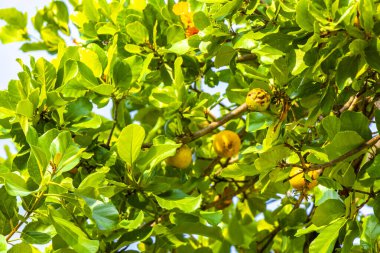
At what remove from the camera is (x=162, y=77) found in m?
1.83

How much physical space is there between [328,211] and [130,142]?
16.7 inches

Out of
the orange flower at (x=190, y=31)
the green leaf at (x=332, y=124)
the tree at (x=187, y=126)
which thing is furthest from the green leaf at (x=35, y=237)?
→ the orange flower at (x=190, y=31)

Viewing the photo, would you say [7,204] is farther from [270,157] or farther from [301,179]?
[301,179]

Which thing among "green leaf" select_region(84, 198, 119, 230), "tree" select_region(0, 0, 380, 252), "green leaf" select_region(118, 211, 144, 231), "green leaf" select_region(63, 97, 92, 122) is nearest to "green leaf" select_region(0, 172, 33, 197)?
"tree" select_region(0, 0, 380, 252)

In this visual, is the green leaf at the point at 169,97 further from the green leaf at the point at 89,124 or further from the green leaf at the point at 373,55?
the green leaf at the point at 373,55

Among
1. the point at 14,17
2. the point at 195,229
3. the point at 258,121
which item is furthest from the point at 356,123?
the point at 14,17

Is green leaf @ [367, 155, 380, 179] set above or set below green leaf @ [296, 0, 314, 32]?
below

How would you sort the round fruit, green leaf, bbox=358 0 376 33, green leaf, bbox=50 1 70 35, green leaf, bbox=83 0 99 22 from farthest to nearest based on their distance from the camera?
green leaf, bbox=50 1 70 35, green leaf, bbox=83 0 99 22, the round fruit, green leaf, bbox=358 0 376 33

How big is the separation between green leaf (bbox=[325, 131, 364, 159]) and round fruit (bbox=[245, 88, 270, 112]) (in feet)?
0.77

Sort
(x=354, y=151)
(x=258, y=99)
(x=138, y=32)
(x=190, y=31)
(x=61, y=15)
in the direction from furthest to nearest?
(x=61, y=15) < (x=190, y=31) < (x=138, y=32) < (x=258, y=99) < (x=354, y=151)

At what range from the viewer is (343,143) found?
1279 mm

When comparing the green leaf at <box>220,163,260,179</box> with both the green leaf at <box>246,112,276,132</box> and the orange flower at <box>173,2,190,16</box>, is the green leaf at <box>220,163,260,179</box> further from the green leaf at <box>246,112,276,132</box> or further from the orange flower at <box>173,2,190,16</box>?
the orange flower at <box>173,2,190,16</box>

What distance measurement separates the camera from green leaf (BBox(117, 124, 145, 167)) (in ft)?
4.56

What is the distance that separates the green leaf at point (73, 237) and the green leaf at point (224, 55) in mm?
531
